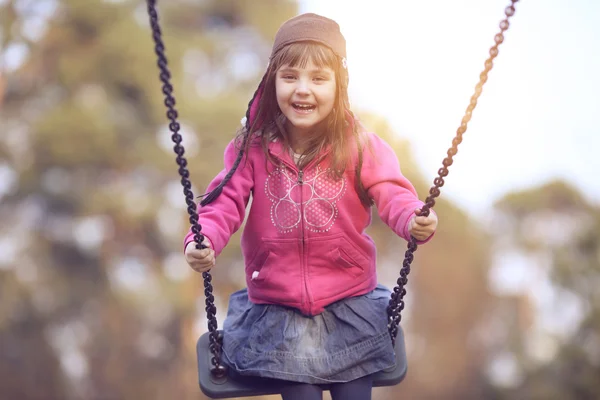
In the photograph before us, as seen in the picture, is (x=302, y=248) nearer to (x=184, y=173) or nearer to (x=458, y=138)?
(x=184, y=173)

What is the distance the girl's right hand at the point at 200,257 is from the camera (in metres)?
2.20

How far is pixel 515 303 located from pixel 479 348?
1.18 meters

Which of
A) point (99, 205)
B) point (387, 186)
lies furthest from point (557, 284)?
point (387, 186)

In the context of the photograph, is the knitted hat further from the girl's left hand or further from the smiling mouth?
the girl's left hand

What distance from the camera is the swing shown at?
2.14 meters

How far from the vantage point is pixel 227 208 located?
7.88 feet

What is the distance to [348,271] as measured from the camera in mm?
2377

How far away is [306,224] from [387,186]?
0.26 m

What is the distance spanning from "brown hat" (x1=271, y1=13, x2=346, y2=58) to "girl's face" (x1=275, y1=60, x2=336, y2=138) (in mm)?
68

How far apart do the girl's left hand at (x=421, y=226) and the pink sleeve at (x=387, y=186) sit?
61 mm

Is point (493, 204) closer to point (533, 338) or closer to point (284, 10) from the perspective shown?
point (533, 338)

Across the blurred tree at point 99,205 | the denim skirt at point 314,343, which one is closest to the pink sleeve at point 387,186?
the denim skirt at point 314,343

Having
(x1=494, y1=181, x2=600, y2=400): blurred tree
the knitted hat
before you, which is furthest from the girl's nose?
(x1=494, y1=181, x2=600, y2=400): blurred tree

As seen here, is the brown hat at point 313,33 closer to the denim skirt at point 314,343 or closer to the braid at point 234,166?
the braid at point 234,166
